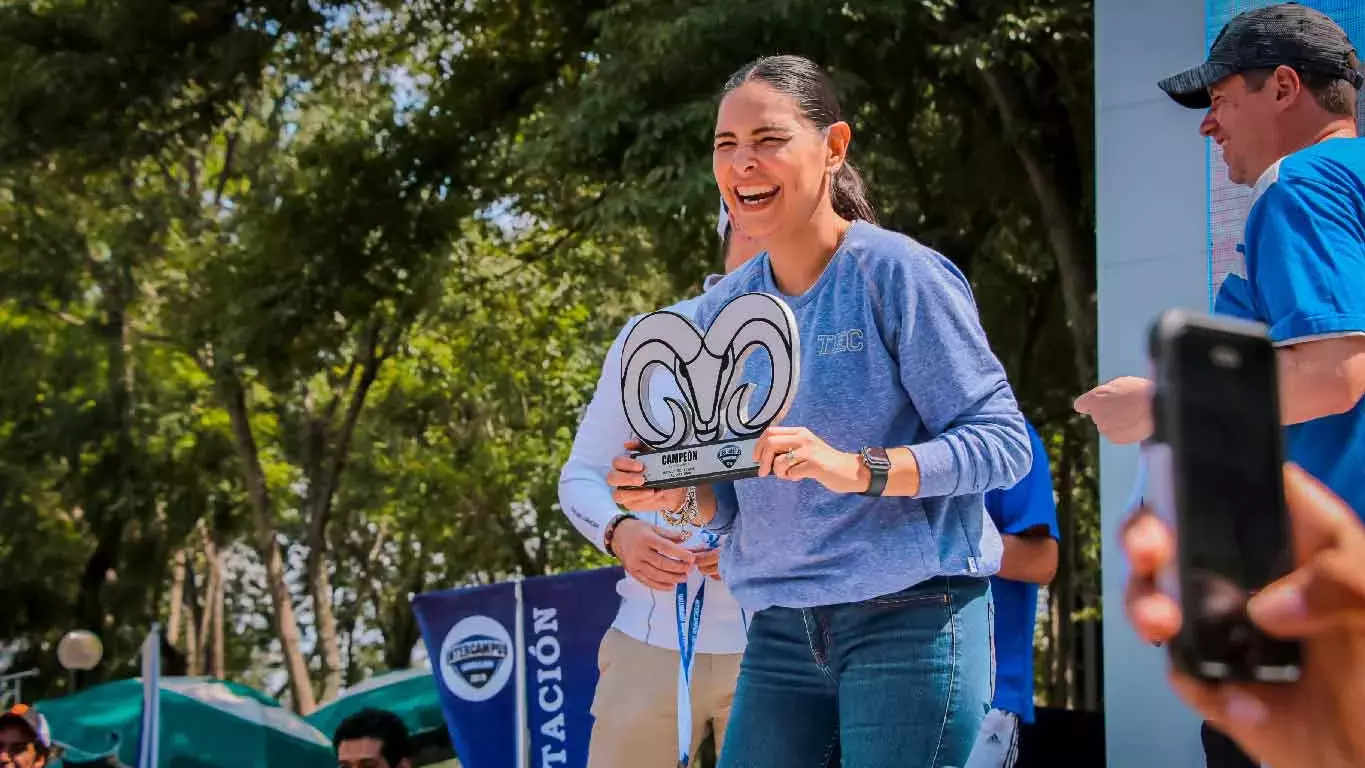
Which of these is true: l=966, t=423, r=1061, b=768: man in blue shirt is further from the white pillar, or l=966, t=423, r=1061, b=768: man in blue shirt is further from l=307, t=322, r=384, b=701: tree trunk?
l=307, t=322, r=384, b=701: tree trunk

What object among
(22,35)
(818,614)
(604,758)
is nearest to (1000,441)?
(818,614)

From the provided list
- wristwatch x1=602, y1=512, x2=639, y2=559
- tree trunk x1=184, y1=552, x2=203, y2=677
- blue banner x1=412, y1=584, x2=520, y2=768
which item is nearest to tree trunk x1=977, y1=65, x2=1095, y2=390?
blue banner x1=412, y1=584, x2=520, y2=768

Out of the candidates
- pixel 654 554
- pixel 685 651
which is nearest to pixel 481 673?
pixel 685 651

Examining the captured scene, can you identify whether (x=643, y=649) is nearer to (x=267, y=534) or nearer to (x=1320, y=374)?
(x=1320, y=374)

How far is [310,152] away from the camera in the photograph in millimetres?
15250

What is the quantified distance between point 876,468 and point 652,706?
161 centimetres

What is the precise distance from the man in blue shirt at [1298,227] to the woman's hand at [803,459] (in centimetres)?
35

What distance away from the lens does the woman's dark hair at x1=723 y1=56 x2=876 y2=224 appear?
2895 mm

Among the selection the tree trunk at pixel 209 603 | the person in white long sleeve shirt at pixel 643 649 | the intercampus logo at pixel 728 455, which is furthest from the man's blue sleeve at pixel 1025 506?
the tree trunk at pixel 209 603

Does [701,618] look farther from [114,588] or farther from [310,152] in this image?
[114,588]

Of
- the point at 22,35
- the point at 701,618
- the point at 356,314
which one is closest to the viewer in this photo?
the point at 701,618

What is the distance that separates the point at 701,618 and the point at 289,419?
65.0 feet

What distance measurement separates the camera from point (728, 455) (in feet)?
8.54

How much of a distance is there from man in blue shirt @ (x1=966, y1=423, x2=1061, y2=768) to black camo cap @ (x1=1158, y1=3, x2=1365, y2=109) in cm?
143
